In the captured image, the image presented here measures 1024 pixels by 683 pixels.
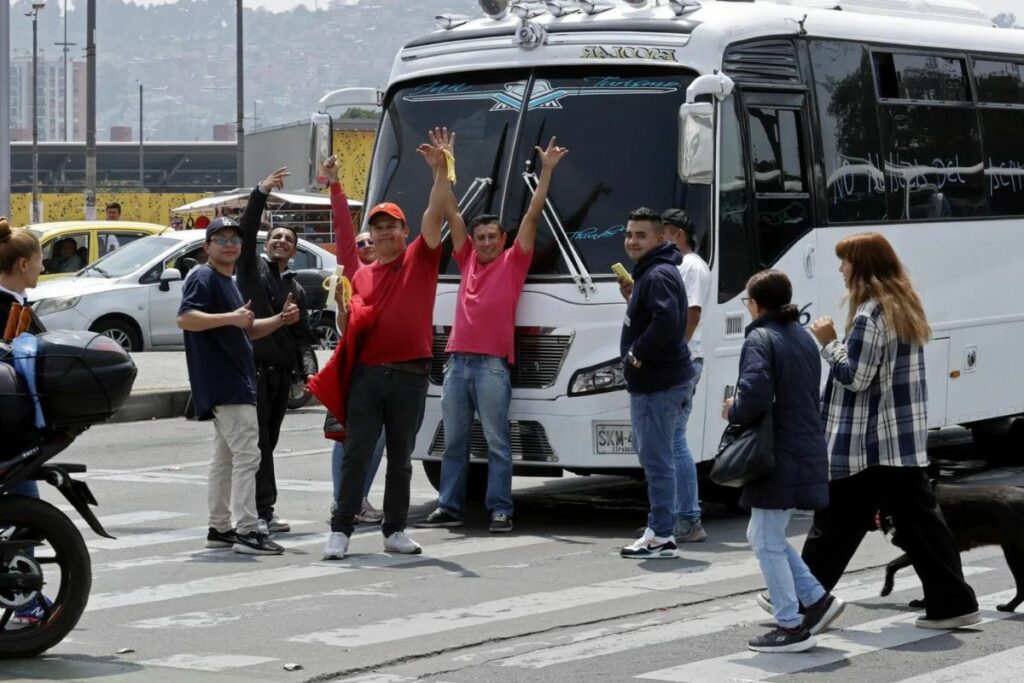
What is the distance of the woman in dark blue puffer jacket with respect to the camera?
770 centimetres

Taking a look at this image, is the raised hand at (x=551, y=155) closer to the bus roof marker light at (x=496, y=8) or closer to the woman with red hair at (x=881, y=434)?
the bus roof marker light at (x=496, y=8)

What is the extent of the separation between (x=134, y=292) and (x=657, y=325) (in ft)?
43.8

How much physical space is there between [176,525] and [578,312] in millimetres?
2752

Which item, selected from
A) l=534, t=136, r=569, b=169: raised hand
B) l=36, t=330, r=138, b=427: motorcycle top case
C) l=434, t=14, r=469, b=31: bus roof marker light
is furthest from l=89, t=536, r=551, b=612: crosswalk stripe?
l=434, t=14, r=469, b=31: bus roof marker light

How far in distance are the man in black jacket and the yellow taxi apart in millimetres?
13402

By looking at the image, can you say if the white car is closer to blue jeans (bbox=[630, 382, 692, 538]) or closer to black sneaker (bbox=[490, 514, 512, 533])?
black sneaker (bbox=[490, 514, 512, 533])

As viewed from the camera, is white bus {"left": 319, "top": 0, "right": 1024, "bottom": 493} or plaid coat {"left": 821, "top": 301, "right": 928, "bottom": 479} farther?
white bus {"left": 319, "top": 0, "right": 1024, "bottom": 493}

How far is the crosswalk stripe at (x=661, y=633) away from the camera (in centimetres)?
773

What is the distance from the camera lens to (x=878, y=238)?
812cm

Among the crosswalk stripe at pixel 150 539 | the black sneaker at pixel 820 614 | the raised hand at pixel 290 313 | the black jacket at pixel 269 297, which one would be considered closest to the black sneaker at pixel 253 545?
the crosswalk stripe at pixel 150 539

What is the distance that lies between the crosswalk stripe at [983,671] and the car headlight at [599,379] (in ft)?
12.4

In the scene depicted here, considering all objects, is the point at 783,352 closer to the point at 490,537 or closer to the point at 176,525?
the point at 490,537

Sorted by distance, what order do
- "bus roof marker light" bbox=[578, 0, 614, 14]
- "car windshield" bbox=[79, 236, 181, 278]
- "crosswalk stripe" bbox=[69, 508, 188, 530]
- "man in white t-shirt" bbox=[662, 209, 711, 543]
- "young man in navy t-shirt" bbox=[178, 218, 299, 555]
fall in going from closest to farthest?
"young man in navy t-shirt" bbox=[178, 218, 299, 555]
"man in white t-shirt" bbox=[662, 209, 711, 543]
"crosswalk stripe" bbox=[69, 508, 188, 530]
"bus roof marker light" bbox=[578, 0, 614, 14]
"car windshield" bbox=[79, 236, 181, 278]

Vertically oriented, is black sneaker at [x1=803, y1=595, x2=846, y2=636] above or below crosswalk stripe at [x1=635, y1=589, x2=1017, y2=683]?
above
